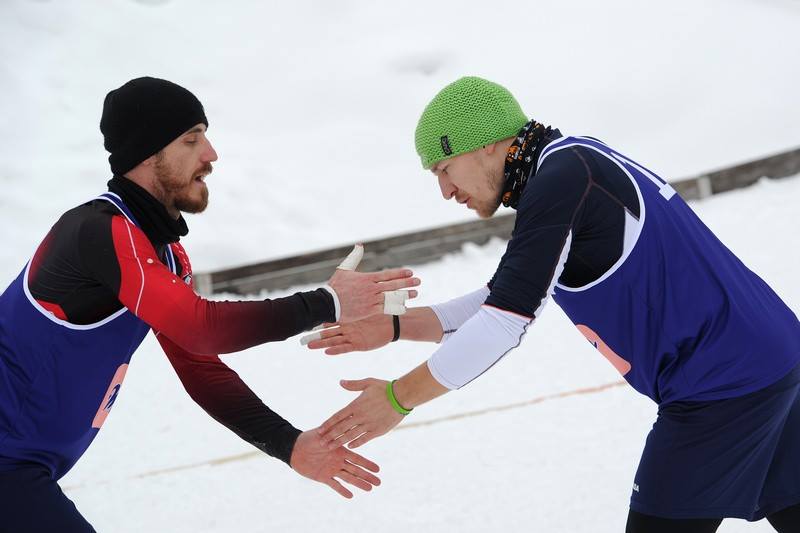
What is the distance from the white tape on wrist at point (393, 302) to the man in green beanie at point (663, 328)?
29 cm

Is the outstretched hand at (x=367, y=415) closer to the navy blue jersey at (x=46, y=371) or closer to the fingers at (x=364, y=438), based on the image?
the fingers at (x=364, y=438)

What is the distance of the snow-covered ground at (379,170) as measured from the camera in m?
3.92

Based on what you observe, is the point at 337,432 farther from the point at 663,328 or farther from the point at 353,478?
the point at 663,328

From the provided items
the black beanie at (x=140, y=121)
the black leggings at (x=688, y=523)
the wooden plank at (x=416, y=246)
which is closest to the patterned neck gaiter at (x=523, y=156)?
the black leggings at (x=688, y=523)

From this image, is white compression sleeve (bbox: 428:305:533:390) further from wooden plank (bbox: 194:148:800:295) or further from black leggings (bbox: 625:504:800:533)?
wooden plank (bbox: 194:148:800:295)

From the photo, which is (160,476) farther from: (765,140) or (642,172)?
(765,140)

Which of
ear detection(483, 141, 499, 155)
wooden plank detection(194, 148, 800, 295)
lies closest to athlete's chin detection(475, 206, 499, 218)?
ear detection(483, 141, 499, 155)

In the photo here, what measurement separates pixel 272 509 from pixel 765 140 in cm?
862

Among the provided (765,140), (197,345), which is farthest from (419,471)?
(765,140)

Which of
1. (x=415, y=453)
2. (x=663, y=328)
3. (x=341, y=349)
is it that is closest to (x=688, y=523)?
(x=663, y=328)

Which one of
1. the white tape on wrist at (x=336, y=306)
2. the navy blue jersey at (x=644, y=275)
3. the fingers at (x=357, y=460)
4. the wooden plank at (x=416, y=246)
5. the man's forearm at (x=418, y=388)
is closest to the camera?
the navy blue jersey at (x=644, y=275)

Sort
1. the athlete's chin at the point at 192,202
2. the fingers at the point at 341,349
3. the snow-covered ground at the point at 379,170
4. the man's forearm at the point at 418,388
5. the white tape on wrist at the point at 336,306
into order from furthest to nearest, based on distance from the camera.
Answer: the snow-covered ground at the point at 379,170 → the fingers at the point at 341,349 → the athlete's chin at the point at 192,202 → the white tape on wrist at the point at 336,306 → the man's forearm at the point at 418,388

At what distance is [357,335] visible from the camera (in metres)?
2.64

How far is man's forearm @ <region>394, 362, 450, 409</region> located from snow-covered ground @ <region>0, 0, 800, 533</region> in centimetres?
150
